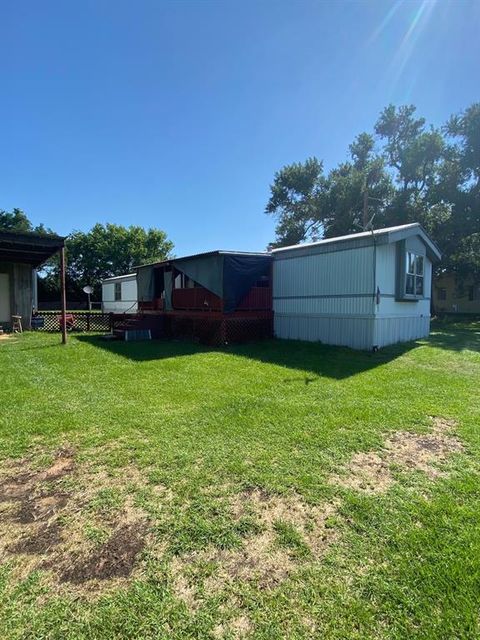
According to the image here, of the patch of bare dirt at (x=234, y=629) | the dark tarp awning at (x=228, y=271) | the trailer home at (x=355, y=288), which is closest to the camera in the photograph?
the patch of bare dirt at (x=234, y=629)

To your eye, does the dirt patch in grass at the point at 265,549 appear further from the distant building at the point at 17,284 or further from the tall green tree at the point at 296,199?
the tall green tree at the point at 296,199

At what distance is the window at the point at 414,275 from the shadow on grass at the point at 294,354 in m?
1.73

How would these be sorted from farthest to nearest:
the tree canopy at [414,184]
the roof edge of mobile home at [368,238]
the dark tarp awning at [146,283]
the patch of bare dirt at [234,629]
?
1. the tree canopy at [414,184]
2. the dark tarp awning at [146,283]
3. the roof edge of mobile home at [368,238]
4. the patch of bare dirt at [234,629]

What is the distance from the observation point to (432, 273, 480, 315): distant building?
28987mm

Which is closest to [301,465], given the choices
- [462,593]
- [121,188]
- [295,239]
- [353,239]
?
[462,593]

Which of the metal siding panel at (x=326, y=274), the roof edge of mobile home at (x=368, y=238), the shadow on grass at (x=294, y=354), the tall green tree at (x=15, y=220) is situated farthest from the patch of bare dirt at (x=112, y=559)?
the tall green tree at (x=15, y=220)

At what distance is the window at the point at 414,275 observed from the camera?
10758mm

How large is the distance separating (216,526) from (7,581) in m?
1.19

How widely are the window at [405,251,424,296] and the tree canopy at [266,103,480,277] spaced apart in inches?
336

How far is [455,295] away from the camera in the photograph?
100 feet

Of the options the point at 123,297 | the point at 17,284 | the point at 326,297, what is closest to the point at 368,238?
the point at 326,297

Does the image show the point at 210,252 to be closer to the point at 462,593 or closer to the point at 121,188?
the point at 462,593

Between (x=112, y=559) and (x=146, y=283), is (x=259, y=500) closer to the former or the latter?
(x=112, y=559)

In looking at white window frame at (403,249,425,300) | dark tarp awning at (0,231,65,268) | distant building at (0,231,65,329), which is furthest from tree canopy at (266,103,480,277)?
distant building at (0,231,65,329)
